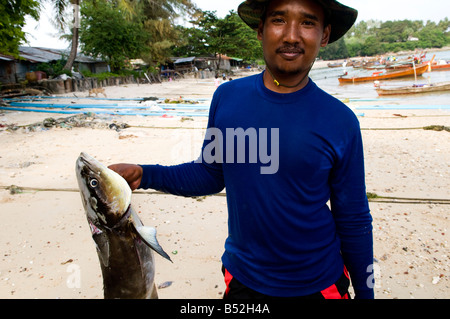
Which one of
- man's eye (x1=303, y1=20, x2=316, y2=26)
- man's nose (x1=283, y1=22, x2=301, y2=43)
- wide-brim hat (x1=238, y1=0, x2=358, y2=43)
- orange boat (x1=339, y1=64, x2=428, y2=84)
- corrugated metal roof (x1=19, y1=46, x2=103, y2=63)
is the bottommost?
man's nose (x1=283, y1=22, x2=301, y2=43)

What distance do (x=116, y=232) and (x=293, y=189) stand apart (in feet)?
2.94

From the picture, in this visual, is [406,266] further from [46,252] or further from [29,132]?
[29,132]

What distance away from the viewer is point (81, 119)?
394 inches

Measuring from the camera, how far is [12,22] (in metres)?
12.9

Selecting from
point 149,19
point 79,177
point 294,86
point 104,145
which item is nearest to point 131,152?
point 104,145

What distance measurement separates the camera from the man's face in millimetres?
1328

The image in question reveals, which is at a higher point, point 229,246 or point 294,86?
point 294,86

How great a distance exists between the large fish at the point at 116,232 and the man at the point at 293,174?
1.54 feet

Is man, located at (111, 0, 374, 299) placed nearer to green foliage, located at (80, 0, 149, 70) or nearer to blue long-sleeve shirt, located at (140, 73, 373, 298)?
blue long-sleeve shirt, located at (140, 73, 373, 298)

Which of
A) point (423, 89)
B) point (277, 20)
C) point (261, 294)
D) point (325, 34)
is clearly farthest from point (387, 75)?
point (261, 294)

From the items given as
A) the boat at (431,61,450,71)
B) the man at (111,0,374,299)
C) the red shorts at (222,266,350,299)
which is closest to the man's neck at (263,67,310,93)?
the man at (111,0,374,299)

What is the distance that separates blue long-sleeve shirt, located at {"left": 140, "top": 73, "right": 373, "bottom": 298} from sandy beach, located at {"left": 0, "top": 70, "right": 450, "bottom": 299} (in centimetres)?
154

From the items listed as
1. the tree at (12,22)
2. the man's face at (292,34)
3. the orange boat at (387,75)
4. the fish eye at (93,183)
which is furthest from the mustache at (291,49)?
the orange boat at (387,75)
